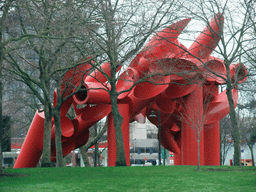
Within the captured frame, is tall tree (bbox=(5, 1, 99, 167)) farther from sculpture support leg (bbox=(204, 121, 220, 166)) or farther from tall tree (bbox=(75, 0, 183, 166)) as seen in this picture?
sculpture support leg (bbox=(204, 121, 220, 166))

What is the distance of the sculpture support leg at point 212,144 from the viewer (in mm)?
24797

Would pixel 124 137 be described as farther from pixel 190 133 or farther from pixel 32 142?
pixel 32 142

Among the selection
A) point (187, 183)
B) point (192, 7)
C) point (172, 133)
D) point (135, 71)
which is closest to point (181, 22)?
point (192, 7)

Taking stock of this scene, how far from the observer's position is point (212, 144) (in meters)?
24.9

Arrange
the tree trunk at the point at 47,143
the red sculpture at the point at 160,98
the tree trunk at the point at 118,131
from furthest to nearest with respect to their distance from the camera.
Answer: the red sculpture at the point at 160,98 → the tree trunk at the point at 47,143 → the tree trunk at the point at 118,131

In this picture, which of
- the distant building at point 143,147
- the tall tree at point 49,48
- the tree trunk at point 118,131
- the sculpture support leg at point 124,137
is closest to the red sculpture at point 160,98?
the sculpture support leg at point 124,137

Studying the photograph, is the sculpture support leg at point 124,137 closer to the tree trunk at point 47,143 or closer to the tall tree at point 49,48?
the tall tree at point 49,48

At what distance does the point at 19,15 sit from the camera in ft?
40.8

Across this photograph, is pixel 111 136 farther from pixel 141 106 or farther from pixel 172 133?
pixel 172 133

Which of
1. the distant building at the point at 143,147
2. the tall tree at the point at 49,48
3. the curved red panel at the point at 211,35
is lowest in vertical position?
the distant building at the point at 143,147

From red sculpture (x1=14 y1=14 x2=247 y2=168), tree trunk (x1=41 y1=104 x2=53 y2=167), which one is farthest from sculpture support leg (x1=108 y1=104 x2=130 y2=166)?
tree trunk (x1=41 y1=104 x2=53 y2=167)

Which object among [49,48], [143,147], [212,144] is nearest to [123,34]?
[49,48]

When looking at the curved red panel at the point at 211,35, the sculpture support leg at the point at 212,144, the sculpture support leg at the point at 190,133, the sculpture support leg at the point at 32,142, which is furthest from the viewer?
the sculpture support leg at the point at 212,144

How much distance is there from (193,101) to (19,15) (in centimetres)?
1343
